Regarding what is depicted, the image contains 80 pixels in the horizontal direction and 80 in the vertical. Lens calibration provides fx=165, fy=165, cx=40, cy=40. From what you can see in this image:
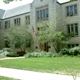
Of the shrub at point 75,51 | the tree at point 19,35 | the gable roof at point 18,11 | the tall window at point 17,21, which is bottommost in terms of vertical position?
the shrub at point 75,51

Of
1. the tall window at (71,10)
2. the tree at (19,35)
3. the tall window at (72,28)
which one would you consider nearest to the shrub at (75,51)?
the tall window at (72,28)

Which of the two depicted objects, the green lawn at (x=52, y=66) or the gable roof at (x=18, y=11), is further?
the gable roof at (x=18, y=11)

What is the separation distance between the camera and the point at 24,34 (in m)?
29.7

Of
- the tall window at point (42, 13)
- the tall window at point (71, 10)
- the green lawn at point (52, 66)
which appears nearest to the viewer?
the green lawn at point (52, 66)

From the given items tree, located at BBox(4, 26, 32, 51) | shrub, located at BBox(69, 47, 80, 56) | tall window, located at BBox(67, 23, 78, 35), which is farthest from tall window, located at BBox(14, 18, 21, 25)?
shrub, located at BBox(69, 47, 80, 56)

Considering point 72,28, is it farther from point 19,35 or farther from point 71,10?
point 19,35

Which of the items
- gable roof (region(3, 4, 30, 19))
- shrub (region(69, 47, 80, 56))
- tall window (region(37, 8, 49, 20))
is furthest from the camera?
gable roof (region(3, 4, 30, 19))

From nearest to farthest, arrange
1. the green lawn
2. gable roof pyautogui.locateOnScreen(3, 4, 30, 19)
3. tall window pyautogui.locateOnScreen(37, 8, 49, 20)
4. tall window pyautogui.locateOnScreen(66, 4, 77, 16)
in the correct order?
the green lawn < tall window pyautogui.locateOnScreen(66, 4, 77, 16) < tall window pyautogui.locateOnScreen(37, 8, 49, 20) < gable roof pyautogui.locateOnScreen(3, 4, 30, 19)

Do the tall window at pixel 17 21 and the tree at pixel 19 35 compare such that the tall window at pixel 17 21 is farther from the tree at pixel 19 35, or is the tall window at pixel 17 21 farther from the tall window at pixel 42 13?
the tall window at pixel 42 13

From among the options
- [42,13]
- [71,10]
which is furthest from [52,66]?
[42,13]

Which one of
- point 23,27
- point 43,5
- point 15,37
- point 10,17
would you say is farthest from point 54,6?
point 10,17

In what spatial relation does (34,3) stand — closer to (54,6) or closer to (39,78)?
(54,6)

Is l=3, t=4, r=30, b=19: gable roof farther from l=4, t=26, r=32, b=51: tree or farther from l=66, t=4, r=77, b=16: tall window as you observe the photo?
l=66, t=4, r=77, b=16: tall window

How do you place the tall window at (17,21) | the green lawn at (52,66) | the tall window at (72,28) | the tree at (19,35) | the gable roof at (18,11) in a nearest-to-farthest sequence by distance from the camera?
the green lawn at (52,66), the tall window at (72,28), the tree at (19,35), the tall window at (17,21), the gable roof at (18,11)
